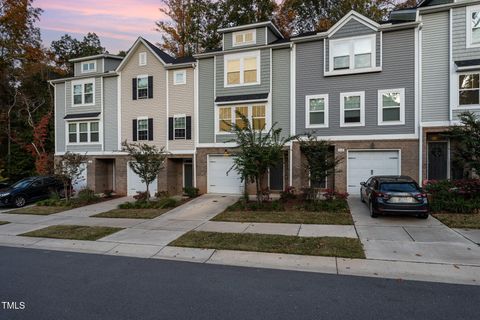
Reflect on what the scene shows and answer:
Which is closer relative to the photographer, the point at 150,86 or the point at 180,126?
the point at 180,126

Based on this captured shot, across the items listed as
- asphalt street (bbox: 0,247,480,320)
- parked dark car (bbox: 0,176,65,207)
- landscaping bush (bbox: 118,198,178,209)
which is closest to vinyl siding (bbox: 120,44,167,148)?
parked dark car (bbox: 0,176,65,207)

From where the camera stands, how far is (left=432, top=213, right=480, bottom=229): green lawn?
9.91m

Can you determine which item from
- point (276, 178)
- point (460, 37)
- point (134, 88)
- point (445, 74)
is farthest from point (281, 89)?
point (134, 88)

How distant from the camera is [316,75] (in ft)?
57.2

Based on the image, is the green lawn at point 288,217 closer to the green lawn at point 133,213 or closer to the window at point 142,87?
the green lawn at point 133,213

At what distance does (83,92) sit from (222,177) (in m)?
12.9

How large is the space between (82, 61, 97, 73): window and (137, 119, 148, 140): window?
6007mm

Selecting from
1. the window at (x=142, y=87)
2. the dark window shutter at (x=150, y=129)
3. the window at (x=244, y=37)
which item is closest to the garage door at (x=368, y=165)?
the window at (x=244, y=37)

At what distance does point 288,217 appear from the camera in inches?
470

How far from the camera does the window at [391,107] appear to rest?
52.2ft

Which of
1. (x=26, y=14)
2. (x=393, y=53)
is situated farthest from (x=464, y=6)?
(x=26, y=14)

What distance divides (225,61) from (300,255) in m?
14.8

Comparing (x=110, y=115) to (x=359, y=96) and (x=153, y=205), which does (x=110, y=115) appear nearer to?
(x=153, y=205)

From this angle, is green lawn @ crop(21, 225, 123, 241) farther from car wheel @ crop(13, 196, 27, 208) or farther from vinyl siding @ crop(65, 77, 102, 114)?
vinyl siding @ crop(65, 77, 102, 114)
